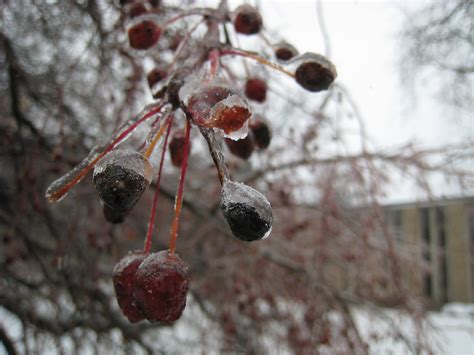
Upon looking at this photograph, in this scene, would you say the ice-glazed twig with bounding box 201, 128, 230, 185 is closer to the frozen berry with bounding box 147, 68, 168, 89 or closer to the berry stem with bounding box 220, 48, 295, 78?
the berry stem with bounding box 220, 48, 295, 78

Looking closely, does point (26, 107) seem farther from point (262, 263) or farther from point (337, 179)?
point (337, 179)

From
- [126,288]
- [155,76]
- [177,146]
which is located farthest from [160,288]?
[155,76]

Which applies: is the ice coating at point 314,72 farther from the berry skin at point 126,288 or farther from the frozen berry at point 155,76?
the berry skin at point 126,288

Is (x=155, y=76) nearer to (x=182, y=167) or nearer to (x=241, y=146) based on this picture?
(x=241, y=146)

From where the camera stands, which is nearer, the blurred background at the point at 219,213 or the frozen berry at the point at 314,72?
the frozen berry at the point at 314,72

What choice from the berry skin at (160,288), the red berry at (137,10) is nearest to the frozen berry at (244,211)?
the berry skin at (160,288)

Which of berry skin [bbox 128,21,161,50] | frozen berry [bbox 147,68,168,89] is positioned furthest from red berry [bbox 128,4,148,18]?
frozen berry [bbox 147,68,168,89]
